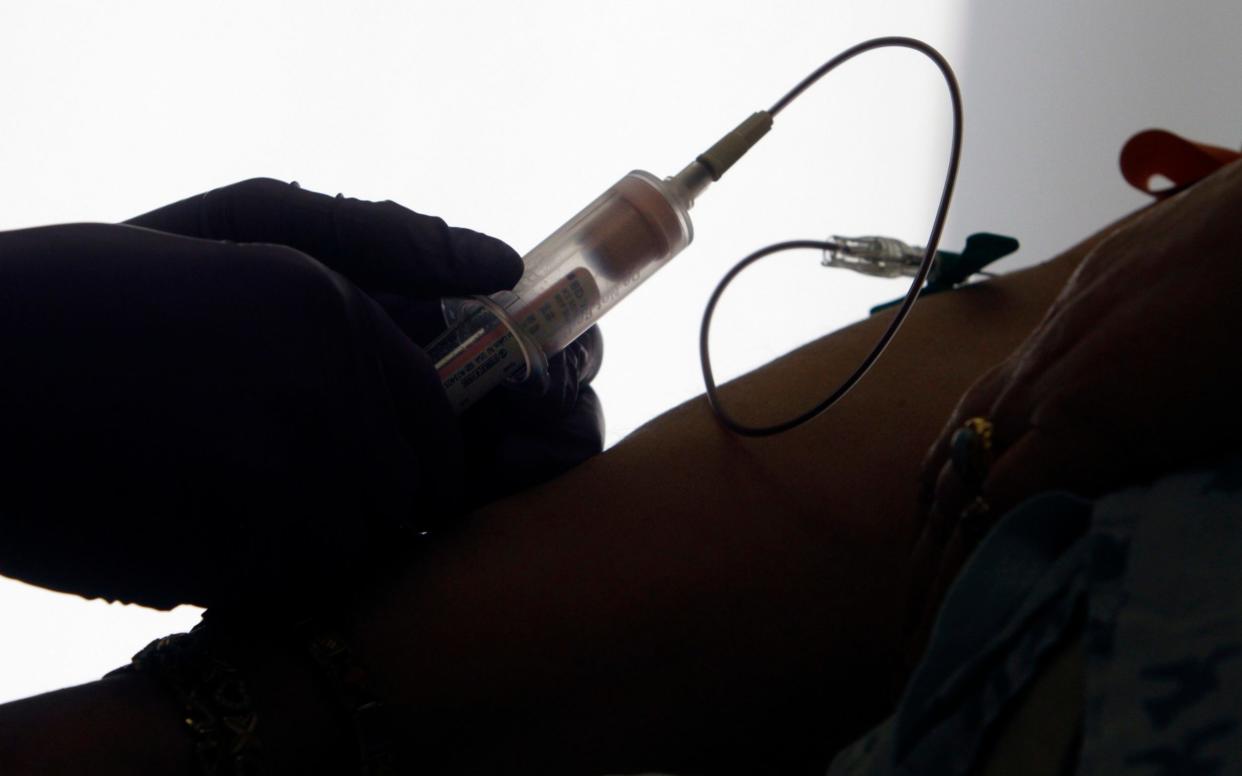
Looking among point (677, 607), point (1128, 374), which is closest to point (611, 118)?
point (677, 607)

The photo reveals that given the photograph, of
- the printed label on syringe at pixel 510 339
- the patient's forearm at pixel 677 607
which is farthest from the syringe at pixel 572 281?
the patient's forearm at pixel 677 607

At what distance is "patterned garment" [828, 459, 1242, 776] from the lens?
0.30m

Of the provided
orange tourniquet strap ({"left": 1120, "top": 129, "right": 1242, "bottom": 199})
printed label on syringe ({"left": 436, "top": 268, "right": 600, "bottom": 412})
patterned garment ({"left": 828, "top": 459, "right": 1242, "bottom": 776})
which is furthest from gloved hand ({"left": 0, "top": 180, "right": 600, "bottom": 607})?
orange tourniquet strap ({"left": 1120, "top": 129, "right": 1242, "bottom": 199})

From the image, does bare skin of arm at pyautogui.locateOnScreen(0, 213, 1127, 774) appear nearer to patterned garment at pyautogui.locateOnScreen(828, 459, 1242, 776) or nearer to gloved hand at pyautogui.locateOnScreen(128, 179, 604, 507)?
gloved hand at pyautogui.locateOnScreen(128, 179, 604, 507)

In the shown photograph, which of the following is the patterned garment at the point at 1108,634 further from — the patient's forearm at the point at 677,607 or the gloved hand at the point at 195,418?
the gloved hand at the point at 195,418

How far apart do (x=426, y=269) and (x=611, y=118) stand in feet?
2.73

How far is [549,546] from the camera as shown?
64 cm

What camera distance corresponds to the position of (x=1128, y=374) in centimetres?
40

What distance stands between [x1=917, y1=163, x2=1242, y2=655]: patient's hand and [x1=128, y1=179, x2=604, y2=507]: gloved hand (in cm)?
31

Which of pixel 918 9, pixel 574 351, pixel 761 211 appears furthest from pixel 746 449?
pixel 918 9

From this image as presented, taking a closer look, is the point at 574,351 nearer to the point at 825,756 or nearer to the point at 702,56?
the point at 825,756

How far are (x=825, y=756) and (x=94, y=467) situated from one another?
497mm

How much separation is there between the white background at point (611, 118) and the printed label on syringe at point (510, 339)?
0.77 m

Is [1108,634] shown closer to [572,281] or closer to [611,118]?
[572,281]
